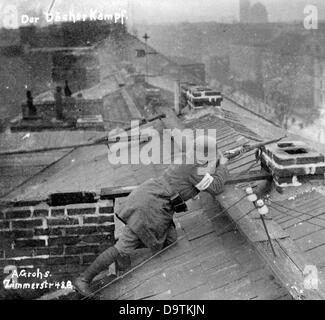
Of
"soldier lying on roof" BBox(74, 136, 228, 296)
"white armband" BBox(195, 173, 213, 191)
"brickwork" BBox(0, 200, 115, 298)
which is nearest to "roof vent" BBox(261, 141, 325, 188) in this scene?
"soldier lying on roof" BBox(74, 136, 228, 296)

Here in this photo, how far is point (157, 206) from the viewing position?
4766 mm

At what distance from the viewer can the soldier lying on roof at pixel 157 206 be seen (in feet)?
15.4

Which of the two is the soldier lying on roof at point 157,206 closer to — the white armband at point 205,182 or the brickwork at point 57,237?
the white armband at point 205,182

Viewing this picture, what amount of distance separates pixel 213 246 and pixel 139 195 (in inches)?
36.7

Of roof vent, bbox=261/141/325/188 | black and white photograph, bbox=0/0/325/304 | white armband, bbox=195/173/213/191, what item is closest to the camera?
black and white photograph, bbox=0/0/325/304

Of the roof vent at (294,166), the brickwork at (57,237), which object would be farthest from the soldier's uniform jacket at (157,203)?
the roof vent at (294,166)

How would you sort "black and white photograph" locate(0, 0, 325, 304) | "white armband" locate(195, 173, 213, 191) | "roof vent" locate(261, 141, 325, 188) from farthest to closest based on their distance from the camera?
"roof vent" locate(261, 141, 325, 188) < "white armband" locate(195, 173, 213, 191) < "black and white photograph" locate(0, 0, 325, 304)

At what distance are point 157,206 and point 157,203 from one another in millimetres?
30

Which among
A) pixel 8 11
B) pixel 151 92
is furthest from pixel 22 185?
pixel 8 11

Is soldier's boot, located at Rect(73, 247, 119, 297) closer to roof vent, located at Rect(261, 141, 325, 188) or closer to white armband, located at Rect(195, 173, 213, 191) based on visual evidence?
white armband, located at Rect(195, 173, 213, 191)

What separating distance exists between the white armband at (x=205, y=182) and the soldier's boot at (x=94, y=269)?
109 centimetres

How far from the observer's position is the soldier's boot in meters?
4.57

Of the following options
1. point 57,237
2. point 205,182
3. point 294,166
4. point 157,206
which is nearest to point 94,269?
point 57,237

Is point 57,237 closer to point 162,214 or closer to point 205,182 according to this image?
point 162,214
